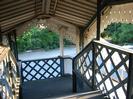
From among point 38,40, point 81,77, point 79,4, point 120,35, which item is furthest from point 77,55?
point 38,40

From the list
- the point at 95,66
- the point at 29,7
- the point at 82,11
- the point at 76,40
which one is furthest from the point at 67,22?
the point at 95,66

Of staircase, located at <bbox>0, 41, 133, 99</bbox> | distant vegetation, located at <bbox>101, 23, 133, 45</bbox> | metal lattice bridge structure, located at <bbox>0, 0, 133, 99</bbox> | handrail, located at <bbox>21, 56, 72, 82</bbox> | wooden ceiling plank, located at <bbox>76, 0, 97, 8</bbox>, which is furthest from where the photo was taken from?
distant vegetation, located at <bbox>101, 23, 133, 45</bbox>

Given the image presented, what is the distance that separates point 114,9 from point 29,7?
2010 mm

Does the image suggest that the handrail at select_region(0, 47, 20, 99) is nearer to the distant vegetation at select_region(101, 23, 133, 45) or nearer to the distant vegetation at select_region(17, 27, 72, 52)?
the distant vegetation at select_region(101, 23, 133, 45)

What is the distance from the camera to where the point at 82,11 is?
19.1ft

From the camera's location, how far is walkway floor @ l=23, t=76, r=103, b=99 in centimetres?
620

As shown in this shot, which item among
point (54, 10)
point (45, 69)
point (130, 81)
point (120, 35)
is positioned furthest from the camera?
point (120, 35)

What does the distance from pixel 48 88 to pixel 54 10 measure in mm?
2447

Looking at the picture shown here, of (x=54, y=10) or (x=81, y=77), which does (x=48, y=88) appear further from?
(x=54, y=10)

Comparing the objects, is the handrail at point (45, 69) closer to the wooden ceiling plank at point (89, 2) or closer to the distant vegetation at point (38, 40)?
the wooden ceiling plank at point (89, 2)

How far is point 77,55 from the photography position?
18.6 ft

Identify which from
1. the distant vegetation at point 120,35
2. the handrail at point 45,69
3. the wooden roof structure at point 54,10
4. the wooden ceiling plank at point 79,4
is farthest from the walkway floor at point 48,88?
the distant vegetation at point 120,35

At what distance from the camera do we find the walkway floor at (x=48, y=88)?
6204 millimetres

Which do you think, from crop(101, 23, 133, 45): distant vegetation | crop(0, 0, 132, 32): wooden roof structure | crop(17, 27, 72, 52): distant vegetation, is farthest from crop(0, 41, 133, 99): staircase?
crop(17, 27, 72, 52): distant vegetation
